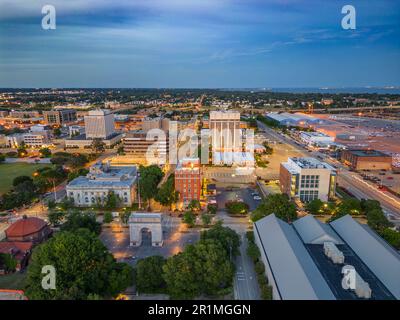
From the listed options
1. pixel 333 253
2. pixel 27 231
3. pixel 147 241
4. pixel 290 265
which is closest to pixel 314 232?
pixel 333 253

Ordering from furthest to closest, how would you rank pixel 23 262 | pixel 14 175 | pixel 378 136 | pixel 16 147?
pixel 378 136 → pixel 16 147 → pixel 14 175 → pixel 23 262

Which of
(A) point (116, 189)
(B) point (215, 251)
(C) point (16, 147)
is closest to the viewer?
(B) point (215, 251)

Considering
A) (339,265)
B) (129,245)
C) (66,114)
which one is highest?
(66,114)

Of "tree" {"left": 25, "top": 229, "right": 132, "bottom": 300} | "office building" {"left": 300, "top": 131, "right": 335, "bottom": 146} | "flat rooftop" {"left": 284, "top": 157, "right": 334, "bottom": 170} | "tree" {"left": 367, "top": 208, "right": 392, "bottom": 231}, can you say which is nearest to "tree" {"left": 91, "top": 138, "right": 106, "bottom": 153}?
"flat rooftop" {"left": 284, "top": 157, "right": 334, "bottom": 170}

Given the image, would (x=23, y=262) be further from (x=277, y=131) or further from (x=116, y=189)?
(x=277, y=131)

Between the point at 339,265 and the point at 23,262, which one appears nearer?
the point at 339,265
